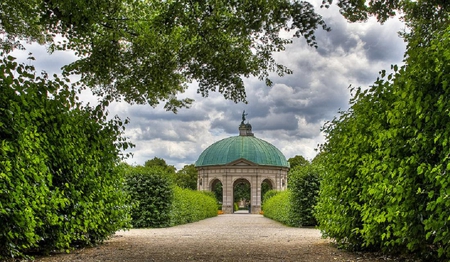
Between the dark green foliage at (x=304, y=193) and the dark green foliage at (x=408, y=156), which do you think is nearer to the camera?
the dark green foliage at (x=408, y=156)

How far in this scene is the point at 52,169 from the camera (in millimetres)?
6891

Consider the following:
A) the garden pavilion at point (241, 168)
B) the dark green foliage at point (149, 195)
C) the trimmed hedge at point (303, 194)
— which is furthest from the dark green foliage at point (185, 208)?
the garden pavilion at point (241, 168)

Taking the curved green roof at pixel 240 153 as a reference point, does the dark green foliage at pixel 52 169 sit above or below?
below

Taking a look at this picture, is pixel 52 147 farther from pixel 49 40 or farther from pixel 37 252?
pixel 49 40

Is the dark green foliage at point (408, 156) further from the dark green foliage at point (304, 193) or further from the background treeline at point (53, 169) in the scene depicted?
the dark green foliage at point (304, 193)

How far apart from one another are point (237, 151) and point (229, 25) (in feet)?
155

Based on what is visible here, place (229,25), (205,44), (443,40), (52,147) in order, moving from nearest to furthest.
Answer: (443,40)
(52,147)
(229,25)
(205,44)

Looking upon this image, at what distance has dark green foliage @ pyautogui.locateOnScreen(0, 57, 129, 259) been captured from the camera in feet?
18.5

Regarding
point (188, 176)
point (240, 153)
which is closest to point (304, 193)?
point (240, 153)

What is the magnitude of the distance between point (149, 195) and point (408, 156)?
14265mm

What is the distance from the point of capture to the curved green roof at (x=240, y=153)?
181 ft

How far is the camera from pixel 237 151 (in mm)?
55906

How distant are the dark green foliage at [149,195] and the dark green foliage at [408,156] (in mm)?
11965

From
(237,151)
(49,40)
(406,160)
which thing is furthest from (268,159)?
(406,160)
